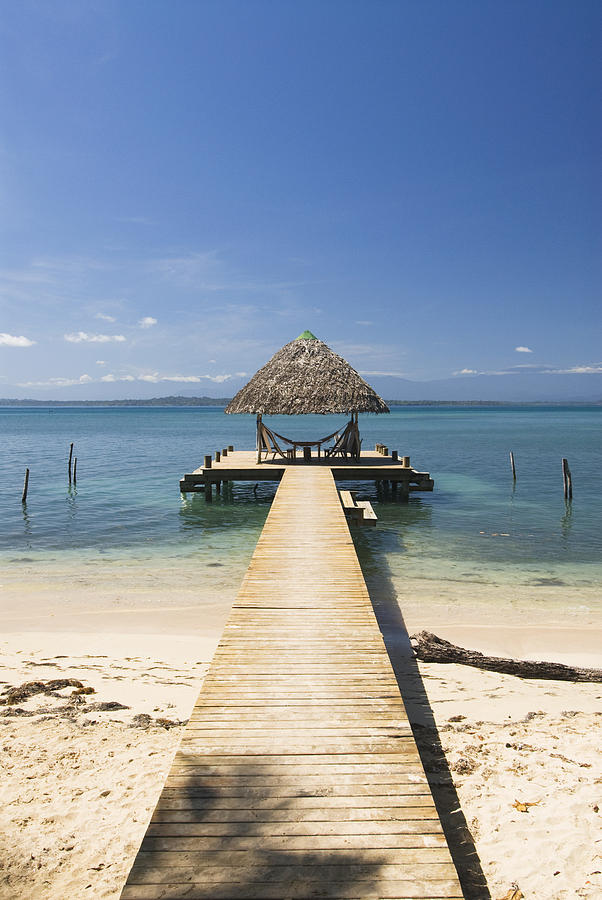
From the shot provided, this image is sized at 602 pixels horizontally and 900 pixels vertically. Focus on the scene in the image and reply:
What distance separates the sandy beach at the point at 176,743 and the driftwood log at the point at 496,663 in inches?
5.8

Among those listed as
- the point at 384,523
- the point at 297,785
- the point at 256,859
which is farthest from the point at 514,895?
the point at 384,523

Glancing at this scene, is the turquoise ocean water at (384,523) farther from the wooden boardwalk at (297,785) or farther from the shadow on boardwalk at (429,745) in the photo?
the wooden boardwalk at (297,785)

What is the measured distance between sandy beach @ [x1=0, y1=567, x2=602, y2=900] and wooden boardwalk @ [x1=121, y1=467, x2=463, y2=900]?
2.06ft

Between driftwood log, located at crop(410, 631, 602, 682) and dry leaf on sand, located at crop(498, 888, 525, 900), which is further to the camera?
driftwood log, located at crop(410, 631, 602, 682)

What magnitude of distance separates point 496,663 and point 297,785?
13.3ft

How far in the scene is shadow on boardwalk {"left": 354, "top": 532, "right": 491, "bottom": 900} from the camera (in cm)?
339

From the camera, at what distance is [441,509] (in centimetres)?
1833

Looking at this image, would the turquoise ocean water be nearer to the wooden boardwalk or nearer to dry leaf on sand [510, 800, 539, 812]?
the wooden boardwalk

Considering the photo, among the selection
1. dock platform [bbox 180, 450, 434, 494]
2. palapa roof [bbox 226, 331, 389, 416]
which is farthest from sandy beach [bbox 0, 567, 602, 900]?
palapa roof [bbox 226, 331, 389, 416]

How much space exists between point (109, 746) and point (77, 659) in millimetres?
2604

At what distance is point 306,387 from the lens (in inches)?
704

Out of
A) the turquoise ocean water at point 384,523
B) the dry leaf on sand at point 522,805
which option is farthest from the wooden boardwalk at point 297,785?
the turquoise ocean water at point 384,523

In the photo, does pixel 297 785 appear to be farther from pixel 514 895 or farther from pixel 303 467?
pixel 303 467

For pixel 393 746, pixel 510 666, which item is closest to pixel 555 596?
pixel 510 666
